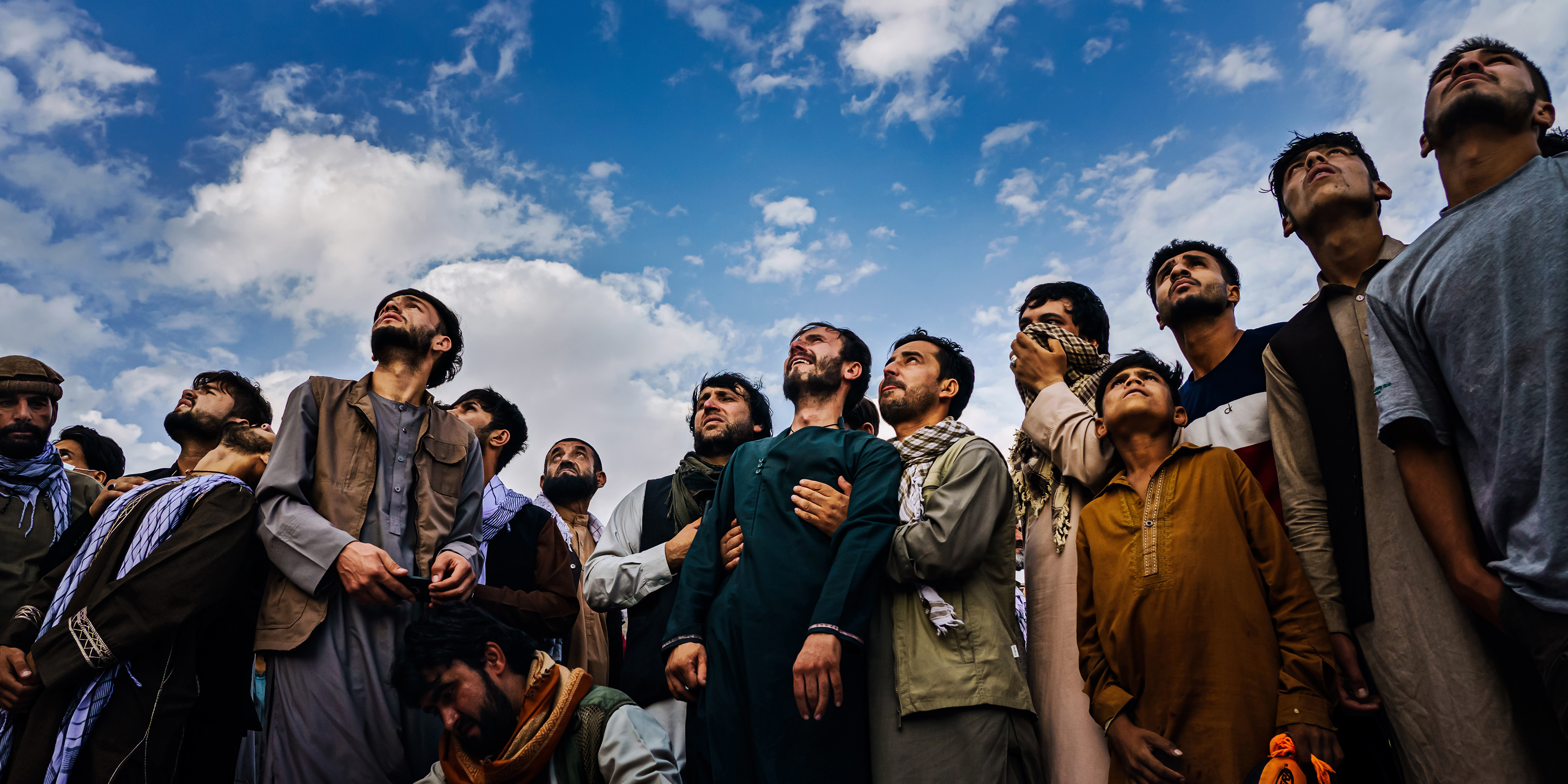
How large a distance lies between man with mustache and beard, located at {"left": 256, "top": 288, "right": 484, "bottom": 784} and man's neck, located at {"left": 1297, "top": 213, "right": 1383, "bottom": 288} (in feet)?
13.1

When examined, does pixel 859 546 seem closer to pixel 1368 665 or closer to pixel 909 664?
pixel 909 664

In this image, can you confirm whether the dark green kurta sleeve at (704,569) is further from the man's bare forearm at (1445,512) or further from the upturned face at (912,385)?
the man's bare forearm at (1445,512)

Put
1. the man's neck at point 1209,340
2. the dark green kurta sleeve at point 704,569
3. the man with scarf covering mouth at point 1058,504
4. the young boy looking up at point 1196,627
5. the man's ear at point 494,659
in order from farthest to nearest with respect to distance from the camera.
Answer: the man's neck at point 1209,340
the man's ear at point 494,659
the dark green kurta sleeve at point 704,569
the man with scarf covering mouth at point 1058,504
the young boy looking up at point 1196,627

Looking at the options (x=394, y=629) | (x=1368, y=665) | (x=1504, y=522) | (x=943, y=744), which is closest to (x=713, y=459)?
(x=394, y=629)

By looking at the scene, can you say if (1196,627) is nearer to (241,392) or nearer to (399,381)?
(399,381)

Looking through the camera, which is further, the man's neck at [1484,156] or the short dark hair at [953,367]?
the short dark hair at [953,367]

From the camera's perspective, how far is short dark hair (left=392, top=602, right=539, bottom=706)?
3566mm

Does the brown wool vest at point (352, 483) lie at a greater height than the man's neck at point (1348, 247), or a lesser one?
lesser

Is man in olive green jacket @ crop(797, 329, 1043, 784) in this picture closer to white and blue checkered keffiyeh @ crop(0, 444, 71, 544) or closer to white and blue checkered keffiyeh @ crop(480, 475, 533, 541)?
white and blue checkered keffiyeh @ crop(480, 475, 533, 541)

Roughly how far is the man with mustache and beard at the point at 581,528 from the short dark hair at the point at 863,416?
1.89m

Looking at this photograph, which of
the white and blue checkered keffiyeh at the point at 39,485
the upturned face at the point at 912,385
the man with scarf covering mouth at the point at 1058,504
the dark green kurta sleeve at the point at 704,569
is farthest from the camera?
the white and blue checkered keffiyeh at the point at 39,485

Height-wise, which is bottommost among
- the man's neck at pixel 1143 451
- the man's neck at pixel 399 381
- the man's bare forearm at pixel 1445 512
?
the man's bare forearm at pixel 1445 512

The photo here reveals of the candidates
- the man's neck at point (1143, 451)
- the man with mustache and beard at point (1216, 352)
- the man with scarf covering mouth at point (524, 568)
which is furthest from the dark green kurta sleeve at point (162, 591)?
the man with mustache and beard at point (1216, 352)

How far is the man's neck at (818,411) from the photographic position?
13.6 feet
